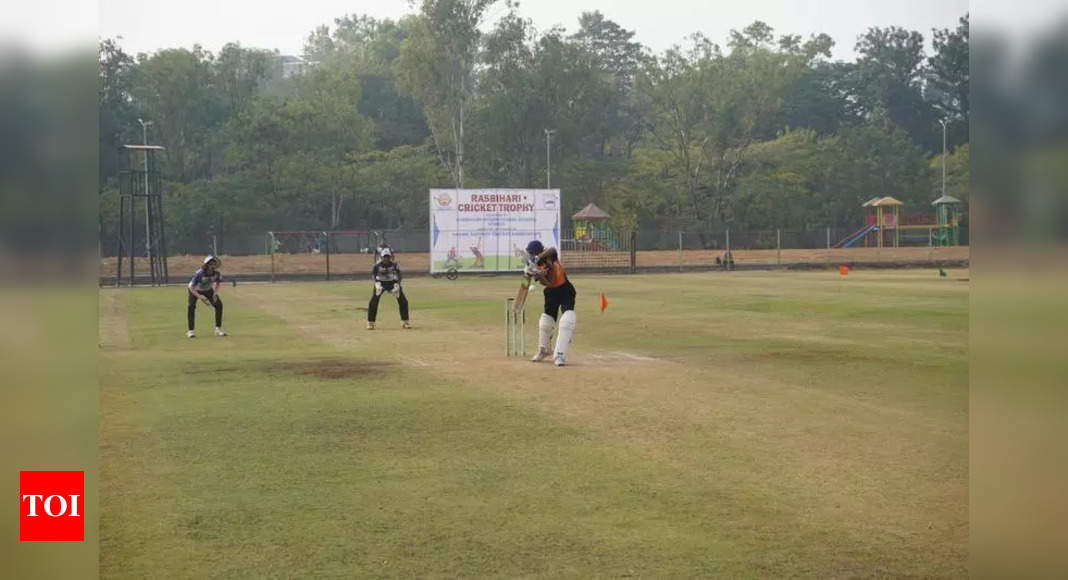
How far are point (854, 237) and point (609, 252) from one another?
1954cm

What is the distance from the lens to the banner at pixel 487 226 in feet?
185

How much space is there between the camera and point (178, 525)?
7.72 metres

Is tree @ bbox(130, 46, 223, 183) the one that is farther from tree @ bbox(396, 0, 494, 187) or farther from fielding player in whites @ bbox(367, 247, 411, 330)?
fielding player in whites @ bbox(367, 247, 411, 330)

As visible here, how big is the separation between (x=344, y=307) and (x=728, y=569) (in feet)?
94.9

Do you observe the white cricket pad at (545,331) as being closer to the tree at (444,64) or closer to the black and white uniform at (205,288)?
the black and white uniform at (205,288)

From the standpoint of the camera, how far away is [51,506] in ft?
9.22

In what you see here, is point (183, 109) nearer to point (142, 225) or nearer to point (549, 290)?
point (142, 225)

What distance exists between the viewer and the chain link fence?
199 feet

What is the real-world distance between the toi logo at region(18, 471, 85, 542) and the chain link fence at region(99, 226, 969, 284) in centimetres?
5234

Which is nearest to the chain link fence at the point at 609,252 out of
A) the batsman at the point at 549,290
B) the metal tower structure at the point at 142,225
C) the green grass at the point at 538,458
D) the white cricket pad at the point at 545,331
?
the metal tower structure at the point at 142,225

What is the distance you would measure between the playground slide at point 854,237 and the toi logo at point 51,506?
77.3 meters

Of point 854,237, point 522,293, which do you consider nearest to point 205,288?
point 522,293

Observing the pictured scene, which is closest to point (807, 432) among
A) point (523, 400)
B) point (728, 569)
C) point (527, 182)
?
point (523, 400)

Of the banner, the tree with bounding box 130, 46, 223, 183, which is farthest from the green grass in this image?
the tree with bounding box 130, 46, 223, 183
